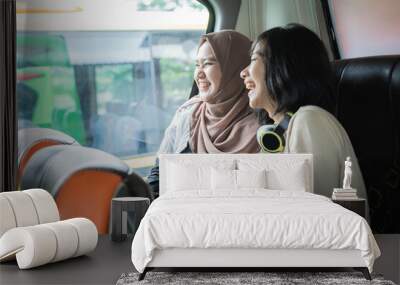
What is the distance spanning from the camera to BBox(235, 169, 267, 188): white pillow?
643 cm

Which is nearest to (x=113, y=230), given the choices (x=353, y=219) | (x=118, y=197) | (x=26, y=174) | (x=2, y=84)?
(x=118, y=197)

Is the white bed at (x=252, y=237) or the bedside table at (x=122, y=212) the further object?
the bedside table at (x=122, y=212)

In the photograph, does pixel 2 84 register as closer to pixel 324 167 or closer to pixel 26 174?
pixel 26 174

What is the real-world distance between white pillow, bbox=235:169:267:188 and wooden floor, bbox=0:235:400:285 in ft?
3.88

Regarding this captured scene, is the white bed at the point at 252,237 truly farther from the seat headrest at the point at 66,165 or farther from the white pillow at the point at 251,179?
the seat headrest at the point at 66,165

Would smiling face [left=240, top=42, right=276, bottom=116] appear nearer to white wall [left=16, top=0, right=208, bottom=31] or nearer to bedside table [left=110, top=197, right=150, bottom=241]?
white wall [left=16, top=0, right=208, bottom=31]

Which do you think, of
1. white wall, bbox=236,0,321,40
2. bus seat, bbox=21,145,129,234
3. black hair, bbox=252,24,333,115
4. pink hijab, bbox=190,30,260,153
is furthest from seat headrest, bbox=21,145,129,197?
white wall, bbox=236,0,321,40

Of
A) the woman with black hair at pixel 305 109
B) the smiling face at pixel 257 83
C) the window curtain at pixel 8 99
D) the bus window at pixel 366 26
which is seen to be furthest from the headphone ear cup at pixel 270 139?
the window curtain at pixel 8 99

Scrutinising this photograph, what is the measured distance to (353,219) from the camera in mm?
4891

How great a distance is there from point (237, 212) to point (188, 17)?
9.27 feet

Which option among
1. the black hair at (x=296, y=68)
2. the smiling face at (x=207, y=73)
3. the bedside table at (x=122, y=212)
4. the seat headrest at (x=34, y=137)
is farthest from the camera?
the seat headrest at (x=34, y=137)

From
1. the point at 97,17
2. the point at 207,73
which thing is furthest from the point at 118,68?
the point at 207,73

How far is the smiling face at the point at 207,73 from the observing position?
280 inches

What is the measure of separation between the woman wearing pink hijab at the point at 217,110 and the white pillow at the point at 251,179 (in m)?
0.58
